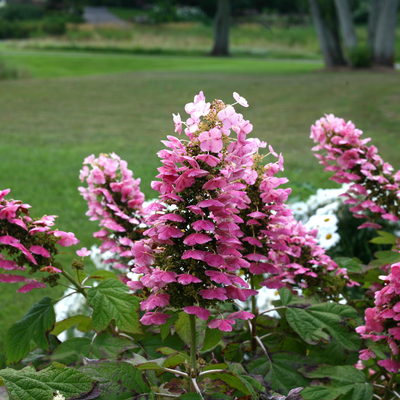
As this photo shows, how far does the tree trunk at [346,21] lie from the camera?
16.2 meters

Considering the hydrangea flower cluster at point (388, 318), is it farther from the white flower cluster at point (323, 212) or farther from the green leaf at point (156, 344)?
the white flower cluster at point (323, 212)

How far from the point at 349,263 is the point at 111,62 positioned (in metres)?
22.7

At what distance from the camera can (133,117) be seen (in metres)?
10.1

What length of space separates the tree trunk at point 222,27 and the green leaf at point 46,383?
26613mm

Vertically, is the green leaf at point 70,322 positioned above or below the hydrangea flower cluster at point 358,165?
below

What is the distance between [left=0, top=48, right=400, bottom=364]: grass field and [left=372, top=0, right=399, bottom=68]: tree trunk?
6.31 feet

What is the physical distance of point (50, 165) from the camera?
6137 mm

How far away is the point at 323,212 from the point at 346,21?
52.3 feet

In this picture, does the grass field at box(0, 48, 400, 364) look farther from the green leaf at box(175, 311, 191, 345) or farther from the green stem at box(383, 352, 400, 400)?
the green stem at box(383, 352, 400, 400)

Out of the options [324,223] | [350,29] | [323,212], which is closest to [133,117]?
[323,212]

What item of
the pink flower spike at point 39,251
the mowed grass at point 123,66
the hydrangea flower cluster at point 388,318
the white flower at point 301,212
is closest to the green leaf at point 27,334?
the pink flower spike at point 39,251

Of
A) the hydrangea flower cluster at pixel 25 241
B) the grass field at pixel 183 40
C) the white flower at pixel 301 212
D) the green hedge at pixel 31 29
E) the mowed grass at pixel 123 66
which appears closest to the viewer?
the hydrangea flower cluster at pixel 25 241

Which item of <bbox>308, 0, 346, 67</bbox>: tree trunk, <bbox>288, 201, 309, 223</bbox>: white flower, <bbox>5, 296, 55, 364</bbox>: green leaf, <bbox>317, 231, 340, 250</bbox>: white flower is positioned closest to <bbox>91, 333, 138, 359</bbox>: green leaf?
<bbox>5, 296, 55, 364</bbox>: green leaf

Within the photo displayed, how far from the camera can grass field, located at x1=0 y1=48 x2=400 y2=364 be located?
5012 millimetres
